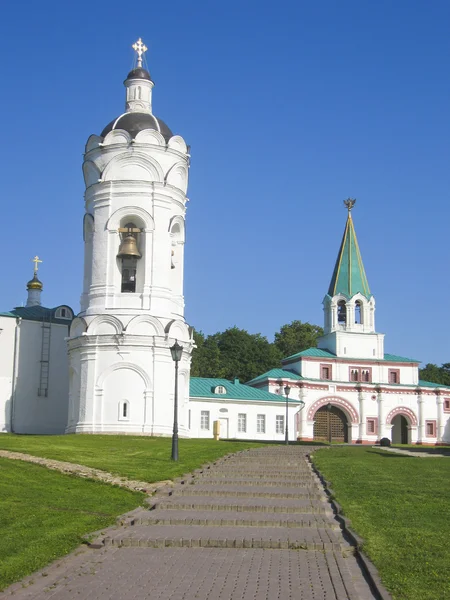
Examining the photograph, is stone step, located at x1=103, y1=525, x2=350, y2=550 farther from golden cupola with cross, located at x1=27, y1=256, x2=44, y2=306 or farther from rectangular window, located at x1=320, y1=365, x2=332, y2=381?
rectangular window, located at x1=320, y1=365, x2=332, y2=381

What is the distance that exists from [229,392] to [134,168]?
19.8 metres

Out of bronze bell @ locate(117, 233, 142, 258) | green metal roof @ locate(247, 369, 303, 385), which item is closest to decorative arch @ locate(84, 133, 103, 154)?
bronze bell @ locate(117, 233, 142, 258)

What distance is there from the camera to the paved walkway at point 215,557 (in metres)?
7.82

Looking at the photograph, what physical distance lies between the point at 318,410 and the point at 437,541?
5247 centimetres

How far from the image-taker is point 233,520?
11.5m

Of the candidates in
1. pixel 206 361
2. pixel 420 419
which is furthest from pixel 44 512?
pixel 206 361

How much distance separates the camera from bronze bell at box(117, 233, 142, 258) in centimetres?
4016

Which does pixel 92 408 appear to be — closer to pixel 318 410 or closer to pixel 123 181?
pixel 123 181

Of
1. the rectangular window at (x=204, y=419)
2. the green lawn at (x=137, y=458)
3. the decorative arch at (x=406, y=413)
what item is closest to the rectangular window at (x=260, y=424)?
the rectangular window at (x=204, y=419)

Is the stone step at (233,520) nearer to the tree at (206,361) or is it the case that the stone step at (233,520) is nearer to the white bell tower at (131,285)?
the white bell tower at (131,285)

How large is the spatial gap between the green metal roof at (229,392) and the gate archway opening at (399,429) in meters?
11.6

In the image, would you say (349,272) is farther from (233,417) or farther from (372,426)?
(233,417)

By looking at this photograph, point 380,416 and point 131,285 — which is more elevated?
point 131,285

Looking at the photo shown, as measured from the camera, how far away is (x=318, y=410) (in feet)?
203
